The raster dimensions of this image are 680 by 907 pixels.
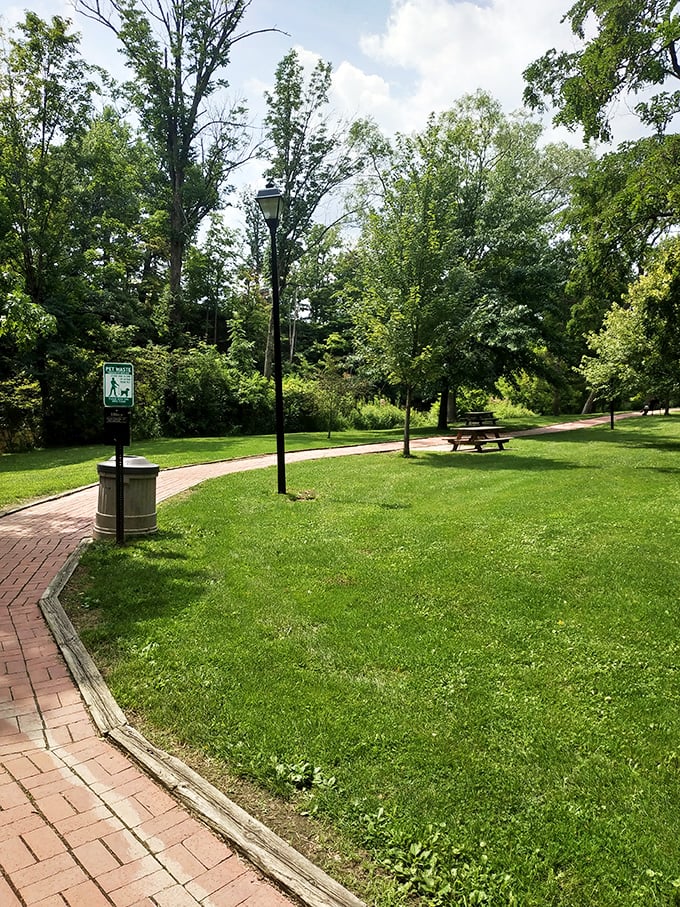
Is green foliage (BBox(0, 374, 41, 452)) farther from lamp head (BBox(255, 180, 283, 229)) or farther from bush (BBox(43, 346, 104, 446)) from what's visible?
lamp head (BBox(255, 180, 283, 229))

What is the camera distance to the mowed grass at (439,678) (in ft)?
7.20

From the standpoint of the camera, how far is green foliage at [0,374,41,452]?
17156 mm

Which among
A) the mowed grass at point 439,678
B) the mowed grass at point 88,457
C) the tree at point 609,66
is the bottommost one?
the mowed grass at point 439,678

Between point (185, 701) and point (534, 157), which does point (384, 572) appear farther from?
point (534, 157)

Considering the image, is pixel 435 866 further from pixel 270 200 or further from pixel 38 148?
pixel 38 148

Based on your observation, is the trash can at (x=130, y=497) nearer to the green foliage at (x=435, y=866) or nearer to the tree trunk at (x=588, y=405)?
the green foliage at (x=435, y=866)

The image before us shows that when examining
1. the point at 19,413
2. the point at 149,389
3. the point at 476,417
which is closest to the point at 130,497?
the point at 19,413

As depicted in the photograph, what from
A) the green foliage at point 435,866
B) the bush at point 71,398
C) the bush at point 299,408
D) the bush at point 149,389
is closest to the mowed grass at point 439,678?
the green foliage at point 435,866

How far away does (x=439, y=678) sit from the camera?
346 cm

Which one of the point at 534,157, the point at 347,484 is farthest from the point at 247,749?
the point at 534,157

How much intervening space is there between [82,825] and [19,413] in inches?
722

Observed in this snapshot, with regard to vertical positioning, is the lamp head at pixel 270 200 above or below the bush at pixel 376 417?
above

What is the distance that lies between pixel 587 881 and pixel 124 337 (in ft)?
75.9

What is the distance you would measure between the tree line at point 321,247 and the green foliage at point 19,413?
3.4 inches
